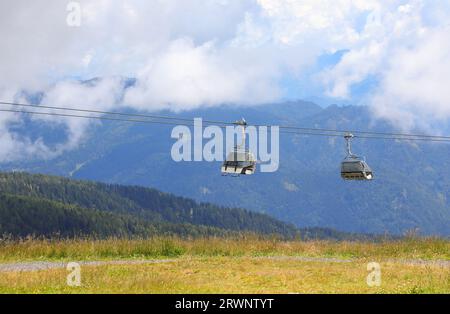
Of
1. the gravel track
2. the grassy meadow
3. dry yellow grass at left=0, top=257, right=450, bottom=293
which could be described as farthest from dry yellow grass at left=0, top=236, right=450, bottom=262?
dry yellow grass at left=0, top=257, right=450, bottom=293

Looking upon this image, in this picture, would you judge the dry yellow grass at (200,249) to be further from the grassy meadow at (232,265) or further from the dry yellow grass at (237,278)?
the dry yellow grass at (237,278)

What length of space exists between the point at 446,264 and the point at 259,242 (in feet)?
40.3

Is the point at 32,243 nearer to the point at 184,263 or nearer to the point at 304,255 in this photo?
the point at 184,263

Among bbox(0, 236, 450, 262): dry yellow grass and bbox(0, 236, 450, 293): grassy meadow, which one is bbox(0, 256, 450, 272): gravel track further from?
bbox(0, 236, 450, 262): dry yellow grass

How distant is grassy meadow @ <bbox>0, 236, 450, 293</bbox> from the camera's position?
75.3ft

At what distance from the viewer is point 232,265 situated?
31.1 meters

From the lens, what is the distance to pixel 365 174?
33656 millimetres

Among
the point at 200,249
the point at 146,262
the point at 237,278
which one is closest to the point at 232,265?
the point at 237,278

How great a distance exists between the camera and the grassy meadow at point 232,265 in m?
23.0

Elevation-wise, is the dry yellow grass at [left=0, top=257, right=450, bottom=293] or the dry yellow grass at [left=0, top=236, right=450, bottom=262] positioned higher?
the dry yellow grass at [left=0, top=236, right=450, bottom=262]

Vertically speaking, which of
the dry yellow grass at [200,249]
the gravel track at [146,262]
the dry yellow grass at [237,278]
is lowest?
the dry yellow grass at [237,278]

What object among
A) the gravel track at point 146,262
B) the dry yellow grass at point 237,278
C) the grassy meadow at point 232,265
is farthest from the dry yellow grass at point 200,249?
the dry yellow grass at point 237,278
